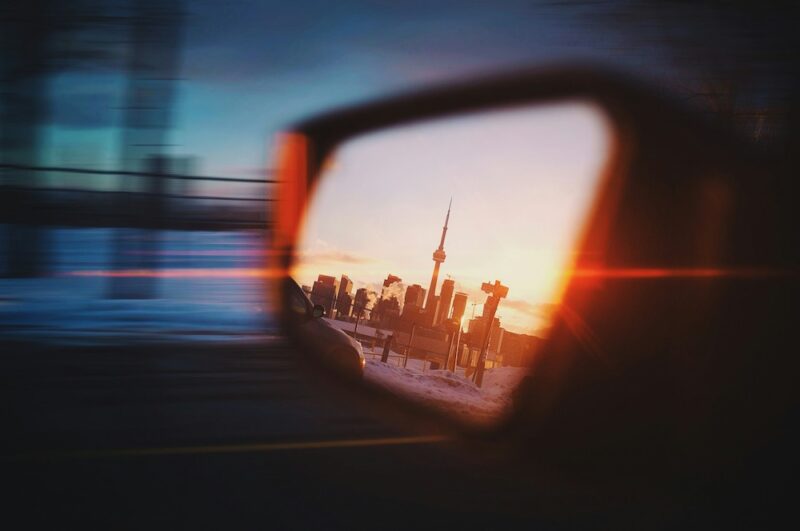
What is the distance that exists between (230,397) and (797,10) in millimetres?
4308

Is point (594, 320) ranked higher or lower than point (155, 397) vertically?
higher

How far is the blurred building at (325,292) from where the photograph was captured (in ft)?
9.59

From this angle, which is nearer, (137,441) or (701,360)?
(701,360)

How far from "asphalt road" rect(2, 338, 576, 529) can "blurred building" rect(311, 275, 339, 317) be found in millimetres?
808

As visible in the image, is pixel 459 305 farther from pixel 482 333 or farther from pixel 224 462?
pixel 224 462

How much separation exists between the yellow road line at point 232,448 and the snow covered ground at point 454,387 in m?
1.00

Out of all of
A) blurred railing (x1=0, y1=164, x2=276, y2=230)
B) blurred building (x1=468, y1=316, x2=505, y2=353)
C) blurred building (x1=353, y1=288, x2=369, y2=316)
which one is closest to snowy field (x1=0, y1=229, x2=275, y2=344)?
blurred railing (x1=0, y1=164, x2=276, y2=230)

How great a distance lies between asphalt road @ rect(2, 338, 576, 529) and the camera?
270cm

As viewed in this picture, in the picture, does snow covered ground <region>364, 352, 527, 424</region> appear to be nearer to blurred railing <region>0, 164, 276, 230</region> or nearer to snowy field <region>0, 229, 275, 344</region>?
snowy field <region>0, 229, 275, 344</region>

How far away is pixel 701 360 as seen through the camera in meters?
2.82

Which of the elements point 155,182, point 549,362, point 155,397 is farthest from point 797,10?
point 155,182

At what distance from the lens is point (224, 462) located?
3363 mm

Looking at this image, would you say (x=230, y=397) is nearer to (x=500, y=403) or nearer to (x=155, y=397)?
(x=155, y=397)

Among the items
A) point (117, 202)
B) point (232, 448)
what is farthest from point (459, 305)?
point (117, 202)
